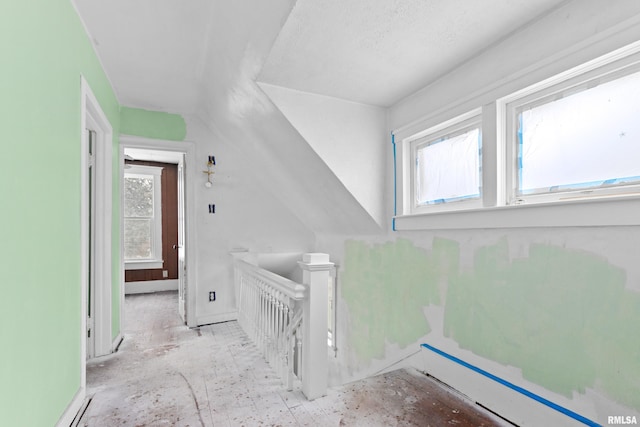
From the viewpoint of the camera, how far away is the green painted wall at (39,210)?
108cm

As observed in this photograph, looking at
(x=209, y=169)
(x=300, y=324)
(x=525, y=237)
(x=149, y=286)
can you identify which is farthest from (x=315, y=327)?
(x=149, y=286)

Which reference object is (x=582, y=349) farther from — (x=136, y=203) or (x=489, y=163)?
(x=136, y=203)

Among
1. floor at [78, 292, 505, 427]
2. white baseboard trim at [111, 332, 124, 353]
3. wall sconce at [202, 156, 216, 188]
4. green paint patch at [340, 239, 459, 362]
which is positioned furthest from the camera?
wall sconce at [202, 156, 216, 188]

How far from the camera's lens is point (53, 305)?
57.8 inches

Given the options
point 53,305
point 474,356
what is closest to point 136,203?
point 53,305

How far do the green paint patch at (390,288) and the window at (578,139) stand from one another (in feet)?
2.11

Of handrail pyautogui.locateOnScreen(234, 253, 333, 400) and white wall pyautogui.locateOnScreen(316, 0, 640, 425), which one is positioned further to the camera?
handrail pyautogui.locateOnScreen(234, 253, 333, 400)

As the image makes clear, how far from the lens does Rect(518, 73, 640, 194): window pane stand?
4.45 feet

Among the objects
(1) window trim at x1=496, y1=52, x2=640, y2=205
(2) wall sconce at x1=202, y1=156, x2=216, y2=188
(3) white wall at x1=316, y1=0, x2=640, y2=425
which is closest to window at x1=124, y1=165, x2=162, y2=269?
(2) wall sconce at x1=202, y1=156, x2=216, y2=188

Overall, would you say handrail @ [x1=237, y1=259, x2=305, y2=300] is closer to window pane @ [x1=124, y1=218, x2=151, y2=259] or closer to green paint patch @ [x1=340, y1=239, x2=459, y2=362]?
green paint patch @ [x1=340, y1=239, x2=459, y2=362]

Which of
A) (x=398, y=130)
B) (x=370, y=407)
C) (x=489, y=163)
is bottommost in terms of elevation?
(x=370, y=407)

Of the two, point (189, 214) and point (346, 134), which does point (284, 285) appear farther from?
point (189, 214)

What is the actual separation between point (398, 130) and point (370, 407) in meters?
1.93

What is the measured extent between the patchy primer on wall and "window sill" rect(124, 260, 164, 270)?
4876mm
